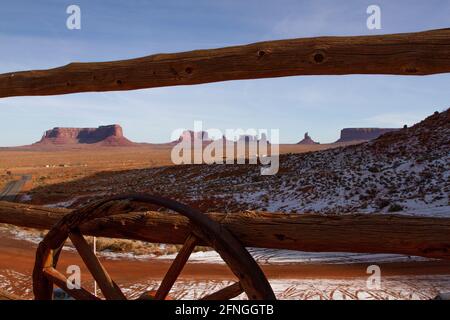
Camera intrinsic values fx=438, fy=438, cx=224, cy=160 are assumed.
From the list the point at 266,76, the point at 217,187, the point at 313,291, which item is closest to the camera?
the point at 266,76

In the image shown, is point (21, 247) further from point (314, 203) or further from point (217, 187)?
point (217, 187)

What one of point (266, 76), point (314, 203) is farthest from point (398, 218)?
point (314, 203)

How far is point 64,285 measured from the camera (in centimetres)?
261

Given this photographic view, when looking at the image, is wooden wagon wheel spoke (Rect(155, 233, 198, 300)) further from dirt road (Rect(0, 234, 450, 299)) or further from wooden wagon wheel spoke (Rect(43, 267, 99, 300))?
dirt road (Rect(0, 234, 450, 299))

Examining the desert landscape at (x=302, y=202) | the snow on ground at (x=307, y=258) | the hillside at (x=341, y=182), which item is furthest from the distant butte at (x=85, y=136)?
the snow on ground at (x=307, y=258)

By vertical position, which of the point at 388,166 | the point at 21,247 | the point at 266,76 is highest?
the point at 266,76

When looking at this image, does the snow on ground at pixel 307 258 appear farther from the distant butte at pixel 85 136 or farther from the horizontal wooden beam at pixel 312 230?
the distant butte at pixel 85 136

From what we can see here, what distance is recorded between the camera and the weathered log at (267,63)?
2025 millimetres

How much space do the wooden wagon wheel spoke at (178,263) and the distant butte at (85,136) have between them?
A: 169m

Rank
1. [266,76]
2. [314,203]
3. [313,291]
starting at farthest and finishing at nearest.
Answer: [314,203] → [313,291] → [266,76]

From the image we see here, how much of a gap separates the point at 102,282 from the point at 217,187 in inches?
814

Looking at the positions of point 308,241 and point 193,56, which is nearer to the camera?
point 308,241

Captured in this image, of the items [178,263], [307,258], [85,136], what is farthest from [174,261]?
[85,136]

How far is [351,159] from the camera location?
2409 centimetres
